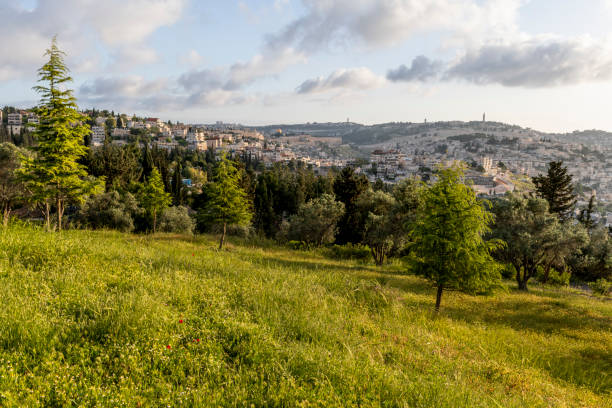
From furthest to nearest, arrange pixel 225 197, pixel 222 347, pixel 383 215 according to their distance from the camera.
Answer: pixel 383 215, pixel 225 197, pixel 222 347

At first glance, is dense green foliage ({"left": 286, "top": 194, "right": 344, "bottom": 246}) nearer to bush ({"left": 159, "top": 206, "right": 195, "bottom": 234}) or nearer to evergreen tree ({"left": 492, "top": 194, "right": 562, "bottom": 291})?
bush ({"left": 159, "top": 206, "right": 195, "bottom": 234})

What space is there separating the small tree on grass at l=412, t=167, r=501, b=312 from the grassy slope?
3.43m

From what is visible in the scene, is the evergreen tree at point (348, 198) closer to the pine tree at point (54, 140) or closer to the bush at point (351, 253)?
the bush at point (351, 253)

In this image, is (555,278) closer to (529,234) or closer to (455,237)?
(529,234)

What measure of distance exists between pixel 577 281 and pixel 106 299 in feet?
155

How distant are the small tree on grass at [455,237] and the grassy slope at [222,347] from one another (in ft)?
11.2

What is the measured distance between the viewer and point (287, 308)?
5988mm

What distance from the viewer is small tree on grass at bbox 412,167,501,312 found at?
1135 cm

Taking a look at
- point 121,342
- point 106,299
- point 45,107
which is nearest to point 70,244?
point 106,299

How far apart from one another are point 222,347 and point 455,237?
9920 mm

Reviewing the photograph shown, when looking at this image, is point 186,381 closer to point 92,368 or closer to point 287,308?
point 92,368

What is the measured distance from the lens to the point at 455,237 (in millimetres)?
11375

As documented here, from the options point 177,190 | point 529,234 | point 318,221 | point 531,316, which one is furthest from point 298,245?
point 177,190

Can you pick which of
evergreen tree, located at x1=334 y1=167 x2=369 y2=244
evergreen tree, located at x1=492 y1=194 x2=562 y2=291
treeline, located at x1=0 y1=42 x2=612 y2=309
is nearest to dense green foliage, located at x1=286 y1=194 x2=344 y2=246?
treeline, located at x1=0 y1=42 x2=612 y2=309
